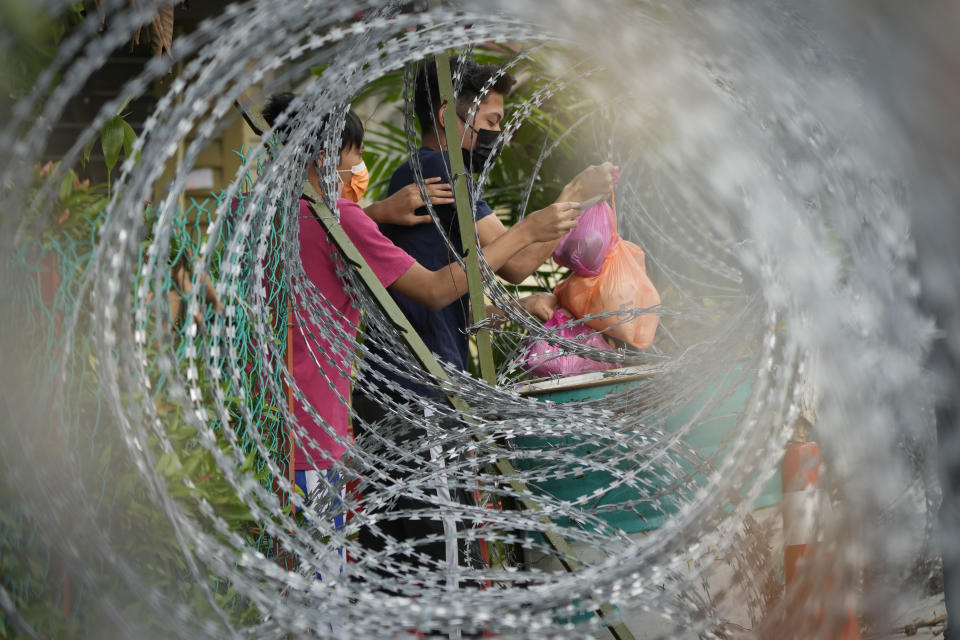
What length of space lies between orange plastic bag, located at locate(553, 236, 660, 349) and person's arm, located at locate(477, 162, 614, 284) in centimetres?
49

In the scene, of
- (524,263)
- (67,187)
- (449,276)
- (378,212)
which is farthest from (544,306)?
(67,187)

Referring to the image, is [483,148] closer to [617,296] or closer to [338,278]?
[338,278]

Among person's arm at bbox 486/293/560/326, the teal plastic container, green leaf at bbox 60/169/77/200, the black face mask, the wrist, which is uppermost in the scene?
green leaf at bbox 60/169/77/200

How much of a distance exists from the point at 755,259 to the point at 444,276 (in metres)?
1.34

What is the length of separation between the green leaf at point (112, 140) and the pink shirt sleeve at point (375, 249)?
763 millimetres

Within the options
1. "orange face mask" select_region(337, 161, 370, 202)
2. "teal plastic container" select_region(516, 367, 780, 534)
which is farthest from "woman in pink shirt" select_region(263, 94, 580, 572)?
"teal plastic container" select_region(516, 367, 780, 534)

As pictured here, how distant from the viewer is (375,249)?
3074 mm

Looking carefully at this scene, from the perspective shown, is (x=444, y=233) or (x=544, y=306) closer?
(x=444, y=233)

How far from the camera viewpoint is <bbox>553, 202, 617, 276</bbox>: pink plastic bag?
4.00 meters

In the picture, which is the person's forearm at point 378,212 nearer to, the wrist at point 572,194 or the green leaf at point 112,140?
the wrist at point 572,194

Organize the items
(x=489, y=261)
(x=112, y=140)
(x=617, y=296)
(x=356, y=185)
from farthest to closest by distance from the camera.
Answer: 1. (x=617, y=296)
2. (x=356, y=185)
3. (x=489, y=261)
4. (x=112, y=140)

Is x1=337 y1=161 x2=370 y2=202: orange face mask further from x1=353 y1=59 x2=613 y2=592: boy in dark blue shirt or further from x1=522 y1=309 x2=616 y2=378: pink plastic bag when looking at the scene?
x1=522 y1=309 x2=616 y2=378: pink plastic bag

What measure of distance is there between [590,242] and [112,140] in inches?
81.3

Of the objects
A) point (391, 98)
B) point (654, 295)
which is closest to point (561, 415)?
point (654, 295)
